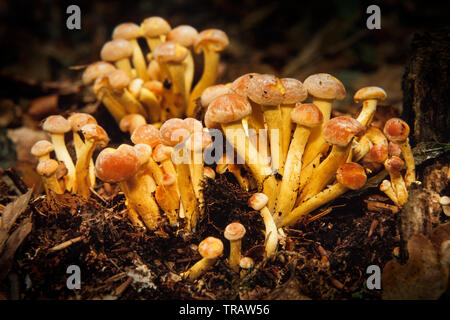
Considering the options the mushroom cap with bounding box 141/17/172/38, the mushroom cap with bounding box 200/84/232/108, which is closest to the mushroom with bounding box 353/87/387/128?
the mushroom cap with bounding box 200/84/232/108

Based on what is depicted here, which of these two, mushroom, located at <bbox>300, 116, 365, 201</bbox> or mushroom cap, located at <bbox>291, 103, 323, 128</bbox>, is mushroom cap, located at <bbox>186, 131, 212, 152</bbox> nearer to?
mushroom cap, located at <bbox>291, 103, 323, 128</bbox>

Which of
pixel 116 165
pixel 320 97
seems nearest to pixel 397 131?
pixel 320 97

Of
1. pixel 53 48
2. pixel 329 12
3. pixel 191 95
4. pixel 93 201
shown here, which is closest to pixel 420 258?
pixel 93 201

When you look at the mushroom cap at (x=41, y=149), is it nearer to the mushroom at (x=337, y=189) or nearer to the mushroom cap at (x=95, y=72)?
the mushroom cap at (x=95, y=72)

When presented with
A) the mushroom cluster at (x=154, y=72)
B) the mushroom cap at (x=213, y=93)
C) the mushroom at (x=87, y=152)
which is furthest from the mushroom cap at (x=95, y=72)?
the mushroom cap at (x=213, y=93)
